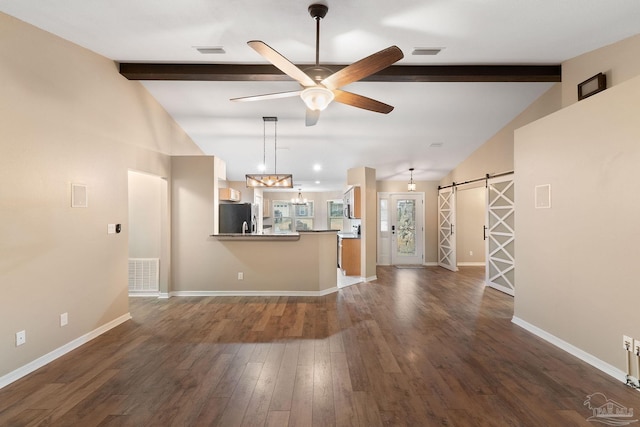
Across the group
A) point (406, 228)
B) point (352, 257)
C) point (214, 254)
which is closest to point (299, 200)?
point (406, 228)

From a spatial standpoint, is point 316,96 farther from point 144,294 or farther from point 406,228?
point 406,228

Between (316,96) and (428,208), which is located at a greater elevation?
(316,96)

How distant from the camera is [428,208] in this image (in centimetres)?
822

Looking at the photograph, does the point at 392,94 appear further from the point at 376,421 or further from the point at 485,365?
the point at 376,421

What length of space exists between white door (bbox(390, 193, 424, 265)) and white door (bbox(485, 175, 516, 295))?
2296 millimetres

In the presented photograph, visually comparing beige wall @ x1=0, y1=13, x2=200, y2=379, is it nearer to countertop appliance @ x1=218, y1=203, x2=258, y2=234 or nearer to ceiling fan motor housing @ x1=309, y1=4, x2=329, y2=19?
countertop appliance @ x1=218, y1=203, x2=258, y2=234

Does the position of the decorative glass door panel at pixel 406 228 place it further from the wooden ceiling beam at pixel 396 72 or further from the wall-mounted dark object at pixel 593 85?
the wall-mounted dark object at pixel 593 85

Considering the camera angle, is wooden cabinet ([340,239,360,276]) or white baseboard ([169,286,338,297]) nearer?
white baseboard ([169,286,338,297])

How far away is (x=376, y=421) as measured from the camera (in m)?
1.95

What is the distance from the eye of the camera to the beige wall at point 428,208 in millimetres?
8195

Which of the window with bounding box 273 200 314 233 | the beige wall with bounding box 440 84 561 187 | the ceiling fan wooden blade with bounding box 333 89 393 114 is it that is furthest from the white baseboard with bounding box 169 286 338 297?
the window with bounding box 273 200 314 233

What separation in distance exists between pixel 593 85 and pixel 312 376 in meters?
4.54

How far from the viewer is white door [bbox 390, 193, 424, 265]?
8.20 m

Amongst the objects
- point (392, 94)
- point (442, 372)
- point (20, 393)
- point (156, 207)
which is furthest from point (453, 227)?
point (20, 393)
